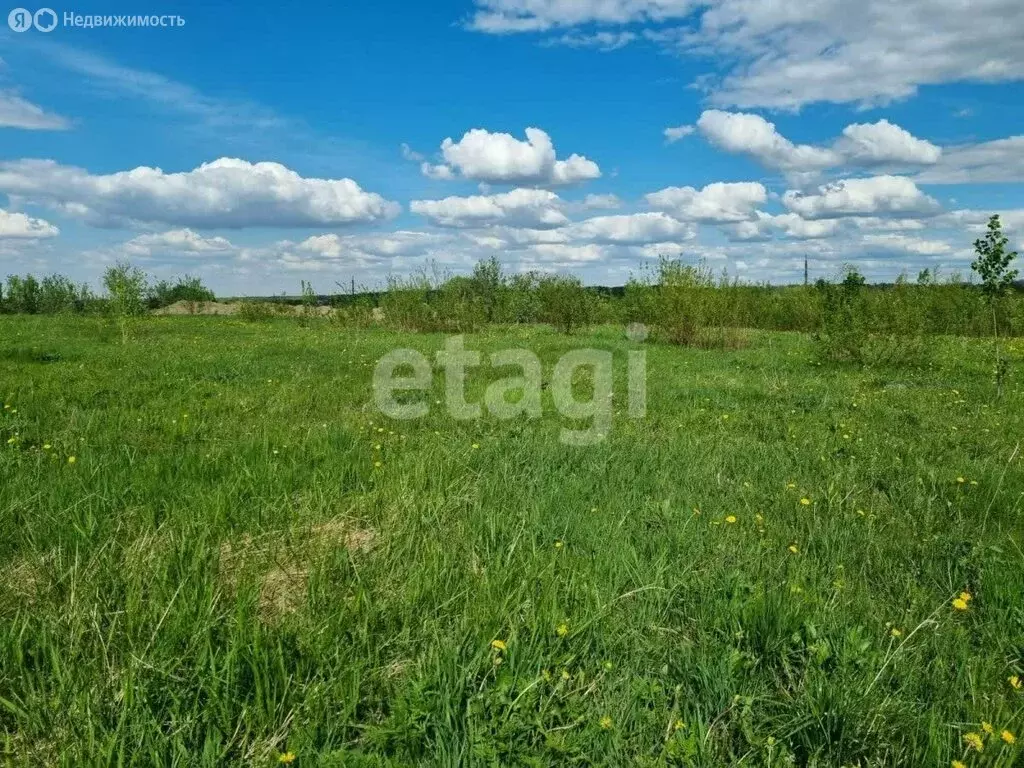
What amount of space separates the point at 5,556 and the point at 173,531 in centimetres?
90

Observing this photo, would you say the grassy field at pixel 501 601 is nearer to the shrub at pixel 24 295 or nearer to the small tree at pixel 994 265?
the small tree at pixel 994 265

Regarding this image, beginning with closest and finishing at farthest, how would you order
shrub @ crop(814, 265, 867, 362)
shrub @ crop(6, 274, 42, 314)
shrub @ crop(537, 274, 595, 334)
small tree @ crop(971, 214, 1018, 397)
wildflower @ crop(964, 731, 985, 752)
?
wildflower @ crop(964, 731, 985, 752) → small tree @ crop(971, 214, 1018, 397) → shrub @ crop(814, 265, 867, 362) → shrub @ crop(537, 274, 595, 334) → shrub @ crop(6, 274, 42, 314)

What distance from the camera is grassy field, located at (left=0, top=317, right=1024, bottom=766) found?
7.56 ft

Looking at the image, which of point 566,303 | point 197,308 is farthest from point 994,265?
point 197,308

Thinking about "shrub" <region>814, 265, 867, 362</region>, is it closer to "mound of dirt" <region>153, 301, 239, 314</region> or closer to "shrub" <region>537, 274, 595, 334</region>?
"shrub" <region>537, 274, 595, 334</region>

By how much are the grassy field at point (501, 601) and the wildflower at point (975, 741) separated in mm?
28

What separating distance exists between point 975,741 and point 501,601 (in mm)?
1810

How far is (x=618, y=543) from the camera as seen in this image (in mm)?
3803

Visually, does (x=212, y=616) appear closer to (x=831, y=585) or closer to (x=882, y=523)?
(x=831, y=585)

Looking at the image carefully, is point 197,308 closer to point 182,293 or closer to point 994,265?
point 182,293

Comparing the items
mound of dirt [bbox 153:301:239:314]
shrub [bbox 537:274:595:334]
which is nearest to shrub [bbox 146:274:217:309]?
mound of dirt [bbox 153:301:239:314]

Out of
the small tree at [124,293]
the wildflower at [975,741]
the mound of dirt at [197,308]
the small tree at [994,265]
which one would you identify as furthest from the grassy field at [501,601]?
the mound of dirt at [197,308]

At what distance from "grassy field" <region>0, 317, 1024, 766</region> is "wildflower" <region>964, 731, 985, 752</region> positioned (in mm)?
28

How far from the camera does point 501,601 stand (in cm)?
304
